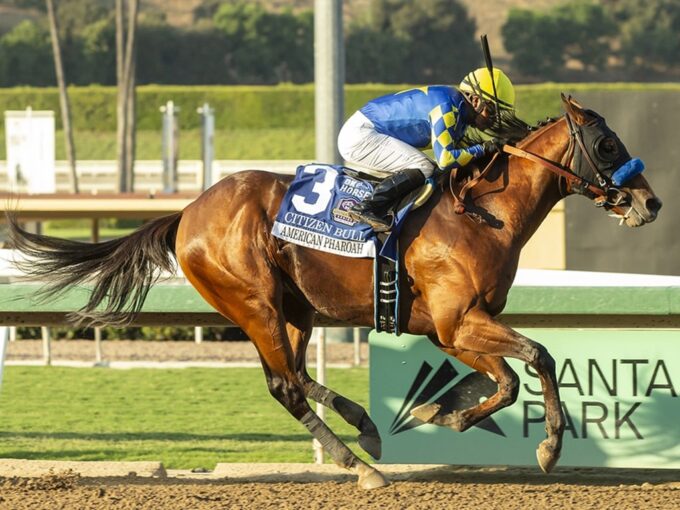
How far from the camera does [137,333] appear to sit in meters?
12.6

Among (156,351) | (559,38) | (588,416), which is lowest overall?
(156,351)

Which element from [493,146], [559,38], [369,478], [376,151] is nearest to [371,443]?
[369,478]

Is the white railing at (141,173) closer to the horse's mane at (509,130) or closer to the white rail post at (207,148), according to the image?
the white rail post at (207,148)

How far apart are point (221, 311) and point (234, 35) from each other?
44.2 m

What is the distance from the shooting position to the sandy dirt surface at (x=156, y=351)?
36.5 ft

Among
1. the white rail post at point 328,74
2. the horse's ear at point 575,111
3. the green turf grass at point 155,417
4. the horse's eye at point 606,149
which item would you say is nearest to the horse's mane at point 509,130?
the horse's ear at point 575,111

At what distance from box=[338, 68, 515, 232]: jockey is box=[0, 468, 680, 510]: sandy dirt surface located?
106cm

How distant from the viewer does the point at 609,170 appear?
511 cm

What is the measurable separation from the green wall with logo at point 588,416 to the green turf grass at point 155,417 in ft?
3.19

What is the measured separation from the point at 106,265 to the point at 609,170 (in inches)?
85.1

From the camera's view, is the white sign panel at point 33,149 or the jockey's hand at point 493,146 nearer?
the jockey's hand at point 493,146

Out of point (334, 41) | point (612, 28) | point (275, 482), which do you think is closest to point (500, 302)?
point (275, 482)

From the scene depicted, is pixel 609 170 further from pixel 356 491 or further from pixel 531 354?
pixel 356 491

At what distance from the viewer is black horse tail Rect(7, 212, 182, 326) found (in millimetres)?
5582
